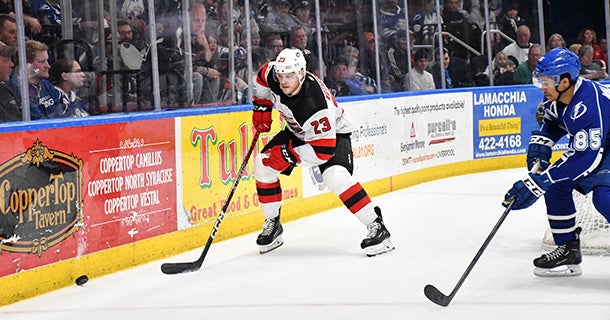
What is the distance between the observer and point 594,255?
537cm

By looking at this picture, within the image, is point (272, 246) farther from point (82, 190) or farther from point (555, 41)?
point (555, 41)

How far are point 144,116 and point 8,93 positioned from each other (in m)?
0.78

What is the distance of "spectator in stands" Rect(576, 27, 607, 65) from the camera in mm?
11492

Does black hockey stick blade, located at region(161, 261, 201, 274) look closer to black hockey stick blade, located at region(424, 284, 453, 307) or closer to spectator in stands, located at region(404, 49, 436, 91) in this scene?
black hockey stick blade, located at region(424, 284, 453, 307)

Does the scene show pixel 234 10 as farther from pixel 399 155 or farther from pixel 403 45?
pixel 403 45

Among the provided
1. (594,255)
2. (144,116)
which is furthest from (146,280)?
(594,255)

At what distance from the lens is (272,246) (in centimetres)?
597

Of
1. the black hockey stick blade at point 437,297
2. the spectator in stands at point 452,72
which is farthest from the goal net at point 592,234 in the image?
the spectator in stands at point 452,72

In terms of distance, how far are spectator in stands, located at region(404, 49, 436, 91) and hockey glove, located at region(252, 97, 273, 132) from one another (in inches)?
162

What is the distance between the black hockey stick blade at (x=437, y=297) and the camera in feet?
14.0

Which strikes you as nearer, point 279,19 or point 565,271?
point 565,271

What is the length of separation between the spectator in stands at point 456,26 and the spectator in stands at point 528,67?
1.93 ft

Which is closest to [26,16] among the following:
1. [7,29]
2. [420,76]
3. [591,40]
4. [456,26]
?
[7,29]

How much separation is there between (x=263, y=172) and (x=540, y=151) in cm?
179
